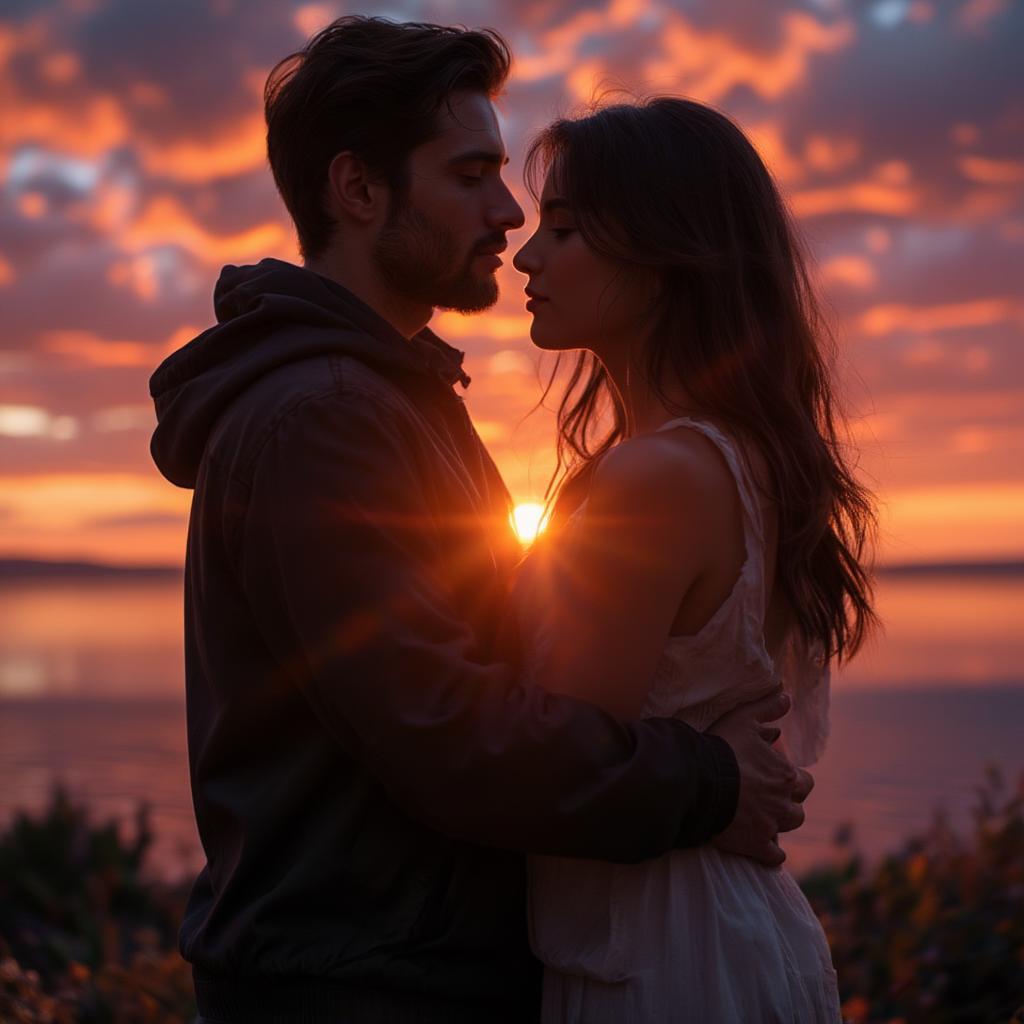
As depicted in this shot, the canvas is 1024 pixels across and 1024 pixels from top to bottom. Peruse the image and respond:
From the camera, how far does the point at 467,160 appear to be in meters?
3.33

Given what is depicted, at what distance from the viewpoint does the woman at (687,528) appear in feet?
7.92

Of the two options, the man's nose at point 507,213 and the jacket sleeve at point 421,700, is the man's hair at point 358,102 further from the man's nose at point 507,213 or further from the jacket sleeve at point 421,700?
the jacket sleeve at point 421,700

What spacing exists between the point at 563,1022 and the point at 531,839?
0.46 meters

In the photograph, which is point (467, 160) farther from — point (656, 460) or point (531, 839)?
point (531, 839)

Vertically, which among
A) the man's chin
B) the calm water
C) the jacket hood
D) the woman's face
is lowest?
the calm water

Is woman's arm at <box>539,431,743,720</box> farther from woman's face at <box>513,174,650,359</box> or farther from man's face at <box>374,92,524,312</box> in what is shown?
man's face at <box>374,92,524,312</box>

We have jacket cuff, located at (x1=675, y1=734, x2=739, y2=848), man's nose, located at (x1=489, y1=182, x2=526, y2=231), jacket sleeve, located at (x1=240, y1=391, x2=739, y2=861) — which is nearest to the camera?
jacket sleeve, located at (x1=240, y1=391, x2=739, y2=861)

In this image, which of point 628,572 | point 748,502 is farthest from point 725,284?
point 628,572

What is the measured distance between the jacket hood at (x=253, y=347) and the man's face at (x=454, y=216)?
1.47 ft

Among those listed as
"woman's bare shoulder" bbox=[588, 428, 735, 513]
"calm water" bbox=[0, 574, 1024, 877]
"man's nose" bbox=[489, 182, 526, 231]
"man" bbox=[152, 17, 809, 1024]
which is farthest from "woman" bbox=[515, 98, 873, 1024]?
"calm water" bbox=[0, 574, 1024, 877]

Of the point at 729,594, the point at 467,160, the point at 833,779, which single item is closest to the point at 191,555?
the point at 729,594

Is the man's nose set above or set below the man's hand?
above

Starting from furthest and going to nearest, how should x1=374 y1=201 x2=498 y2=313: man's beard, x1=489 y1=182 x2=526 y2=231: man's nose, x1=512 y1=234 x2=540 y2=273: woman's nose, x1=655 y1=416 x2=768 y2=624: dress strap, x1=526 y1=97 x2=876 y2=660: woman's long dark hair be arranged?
x1=489 y1=182 x2=526 y2=231: man's nose
x1=374 y1=201 x2=498 y2=313: man's beard
x1=512 y1=234 x2=540 y2=273: woman's nose
x1=526 y1=97 x2=876 y2=660: woman's long dark hair
x1=655 y1=416 x2=768 y2=624: dress strap

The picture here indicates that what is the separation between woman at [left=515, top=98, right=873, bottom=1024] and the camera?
7.92ft
